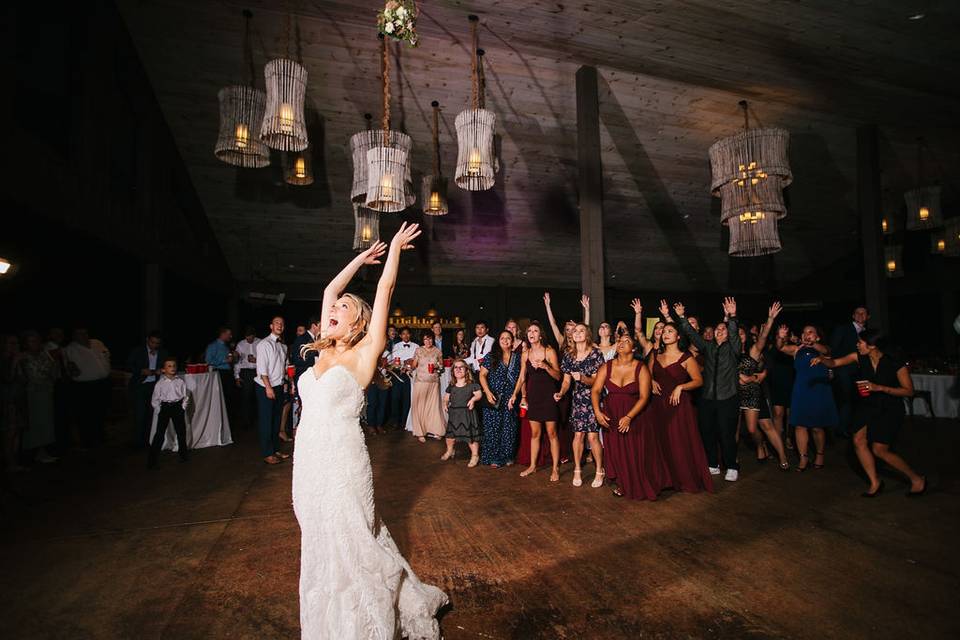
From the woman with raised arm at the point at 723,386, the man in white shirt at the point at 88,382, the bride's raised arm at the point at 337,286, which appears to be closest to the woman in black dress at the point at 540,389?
the woman with raised arm at the point at 723,386

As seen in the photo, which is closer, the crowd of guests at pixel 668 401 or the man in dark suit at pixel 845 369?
the crowd of guests at pixel 668 401

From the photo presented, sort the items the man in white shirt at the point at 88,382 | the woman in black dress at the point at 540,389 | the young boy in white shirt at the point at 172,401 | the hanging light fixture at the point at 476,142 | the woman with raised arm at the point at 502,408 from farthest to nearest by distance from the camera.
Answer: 1. the man in white shirt at the point at 88,382
2. the young boy in white shirt at the point at 172,401
3. the woman with raised arm at the point at 502,408
4. the hanging light fixture at the point at 476,142
5. the woman in black dress at the point at 540,389

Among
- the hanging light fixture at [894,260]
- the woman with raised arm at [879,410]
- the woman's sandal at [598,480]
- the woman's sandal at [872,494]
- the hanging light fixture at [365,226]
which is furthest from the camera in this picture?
the hanging light fixture at [894,260]

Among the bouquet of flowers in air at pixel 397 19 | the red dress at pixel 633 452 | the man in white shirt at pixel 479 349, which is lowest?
the red dress at pixel 633 452

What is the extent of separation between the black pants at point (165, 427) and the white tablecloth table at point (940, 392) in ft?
34.3

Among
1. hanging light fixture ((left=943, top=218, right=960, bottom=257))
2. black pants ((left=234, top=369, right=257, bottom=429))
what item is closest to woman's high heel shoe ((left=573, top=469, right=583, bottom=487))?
black pants ((left=234, top=369, right=257, bottom=429))

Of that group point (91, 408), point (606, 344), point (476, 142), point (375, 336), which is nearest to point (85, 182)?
point (91, 408)

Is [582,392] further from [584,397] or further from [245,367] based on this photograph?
[245,367]

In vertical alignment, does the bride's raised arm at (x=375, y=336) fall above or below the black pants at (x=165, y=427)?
above

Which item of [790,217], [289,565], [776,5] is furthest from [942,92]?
[289,565]

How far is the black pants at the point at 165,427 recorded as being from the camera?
16.7 ft

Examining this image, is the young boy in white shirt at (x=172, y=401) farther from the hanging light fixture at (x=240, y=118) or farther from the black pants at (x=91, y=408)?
the hanging light fixture at (x=240, y=118)

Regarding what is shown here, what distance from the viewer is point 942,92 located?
575 cm

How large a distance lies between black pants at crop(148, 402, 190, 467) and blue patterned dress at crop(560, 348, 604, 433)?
426 centimetres
